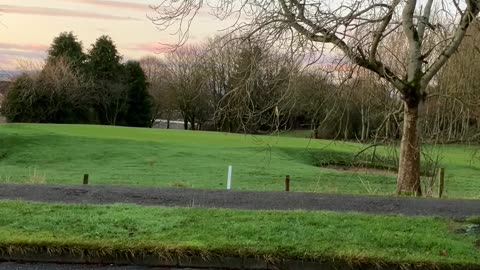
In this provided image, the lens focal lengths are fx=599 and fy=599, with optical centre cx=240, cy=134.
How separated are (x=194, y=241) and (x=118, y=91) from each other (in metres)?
62.3

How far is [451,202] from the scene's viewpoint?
38.4ft

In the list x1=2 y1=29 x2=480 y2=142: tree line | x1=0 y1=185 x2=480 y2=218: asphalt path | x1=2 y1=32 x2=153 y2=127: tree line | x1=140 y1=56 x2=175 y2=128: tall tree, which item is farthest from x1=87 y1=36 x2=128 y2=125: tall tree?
x1=0 y1=185 x2=480 y2=218: asphalt path

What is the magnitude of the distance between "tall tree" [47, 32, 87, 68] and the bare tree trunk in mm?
58024

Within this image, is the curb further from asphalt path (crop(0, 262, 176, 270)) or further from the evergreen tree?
the evergreen tree

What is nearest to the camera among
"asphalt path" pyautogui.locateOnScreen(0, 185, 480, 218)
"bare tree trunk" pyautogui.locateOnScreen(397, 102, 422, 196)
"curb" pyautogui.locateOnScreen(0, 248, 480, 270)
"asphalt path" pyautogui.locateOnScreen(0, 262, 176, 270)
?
"asphalt path" pyautogui.locateOnScreen(0, 262, 176, 270)

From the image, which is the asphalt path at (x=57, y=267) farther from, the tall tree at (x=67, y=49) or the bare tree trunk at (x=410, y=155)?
the tall tree at (x=67, y=49)

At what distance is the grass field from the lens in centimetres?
2217

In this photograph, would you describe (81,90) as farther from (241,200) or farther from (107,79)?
(241,200)

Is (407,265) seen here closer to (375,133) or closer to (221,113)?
(221,113)

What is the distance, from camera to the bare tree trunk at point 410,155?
14.4m

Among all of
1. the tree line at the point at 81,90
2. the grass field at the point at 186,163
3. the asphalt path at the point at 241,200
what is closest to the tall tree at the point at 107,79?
the tree line at the point at 81,90

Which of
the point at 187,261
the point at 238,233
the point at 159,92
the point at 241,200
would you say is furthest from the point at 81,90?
the point at 187,261

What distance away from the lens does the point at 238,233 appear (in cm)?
707

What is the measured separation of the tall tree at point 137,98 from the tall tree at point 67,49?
215 inches
